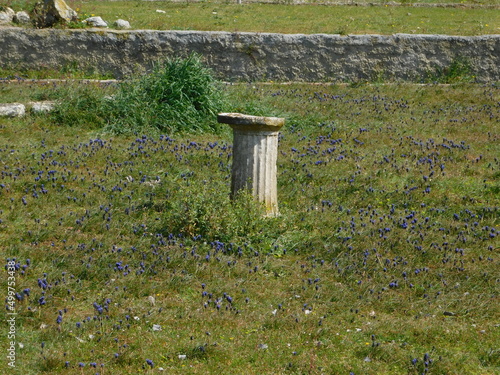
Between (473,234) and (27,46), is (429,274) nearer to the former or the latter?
(473,234)

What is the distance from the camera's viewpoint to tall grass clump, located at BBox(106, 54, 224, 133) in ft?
32.9

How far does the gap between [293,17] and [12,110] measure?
8761mm

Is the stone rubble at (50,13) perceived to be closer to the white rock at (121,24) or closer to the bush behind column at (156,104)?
the white rock at (121,24)

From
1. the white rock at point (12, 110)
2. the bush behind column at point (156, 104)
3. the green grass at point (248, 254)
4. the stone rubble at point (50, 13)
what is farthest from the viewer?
the stone rubble at point (50, 13)

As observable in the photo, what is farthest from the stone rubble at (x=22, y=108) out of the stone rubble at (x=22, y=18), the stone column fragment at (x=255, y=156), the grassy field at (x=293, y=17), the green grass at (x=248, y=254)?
the stone column fragment at (x=255, y=156)

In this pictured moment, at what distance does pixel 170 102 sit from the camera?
34.2ft

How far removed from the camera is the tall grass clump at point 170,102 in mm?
10031

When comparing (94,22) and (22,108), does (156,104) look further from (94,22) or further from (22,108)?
(94,22)

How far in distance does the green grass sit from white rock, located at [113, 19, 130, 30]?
4845 mm

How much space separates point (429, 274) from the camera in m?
5.73

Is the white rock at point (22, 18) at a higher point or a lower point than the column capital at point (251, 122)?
higher

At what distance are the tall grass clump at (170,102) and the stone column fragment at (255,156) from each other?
3.38 metres

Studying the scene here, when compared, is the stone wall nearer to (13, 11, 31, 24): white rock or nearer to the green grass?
(13, 11, 31, 24): white rock

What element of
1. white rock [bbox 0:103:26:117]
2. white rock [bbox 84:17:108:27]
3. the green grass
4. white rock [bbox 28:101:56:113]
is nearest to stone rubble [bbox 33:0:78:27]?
white rock [bbox 84:17:108:27]
